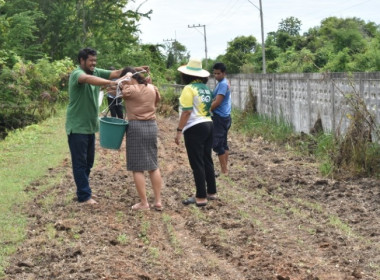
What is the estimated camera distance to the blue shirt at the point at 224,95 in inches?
420

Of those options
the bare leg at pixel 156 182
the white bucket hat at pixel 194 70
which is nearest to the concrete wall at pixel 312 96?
the white bucket hat at pixel 194 70

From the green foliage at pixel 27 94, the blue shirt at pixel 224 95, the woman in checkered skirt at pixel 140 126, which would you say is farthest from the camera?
the green foliage at pixel 27 94

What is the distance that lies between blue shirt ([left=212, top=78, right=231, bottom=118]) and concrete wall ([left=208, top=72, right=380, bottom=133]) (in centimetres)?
186

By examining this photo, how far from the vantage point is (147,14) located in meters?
36.0

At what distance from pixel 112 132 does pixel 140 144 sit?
37cm

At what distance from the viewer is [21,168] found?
12.2m

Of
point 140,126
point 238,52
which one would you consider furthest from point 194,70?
point 238,52

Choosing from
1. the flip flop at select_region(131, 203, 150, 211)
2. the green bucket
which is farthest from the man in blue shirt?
the flip flop at select_region(131, 203, 150, 211)

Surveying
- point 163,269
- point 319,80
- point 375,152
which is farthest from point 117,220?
point 319,80

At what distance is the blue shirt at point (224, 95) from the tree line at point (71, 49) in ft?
21.6

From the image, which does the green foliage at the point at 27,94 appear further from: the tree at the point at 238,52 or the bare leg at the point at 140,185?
the tree at the point at 238,52

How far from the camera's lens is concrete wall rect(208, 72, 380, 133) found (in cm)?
1177

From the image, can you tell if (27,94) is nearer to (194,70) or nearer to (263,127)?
(263,127)

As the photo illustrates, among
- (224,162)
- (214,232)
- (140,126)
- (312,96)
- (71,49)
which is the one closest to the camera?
(214,232)
